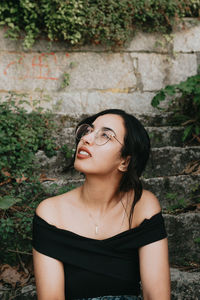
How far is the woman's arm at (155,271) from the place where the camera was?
73.6 inches

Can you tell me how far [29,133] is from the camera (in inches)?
132

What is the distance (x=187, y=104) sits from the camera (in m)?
4.20

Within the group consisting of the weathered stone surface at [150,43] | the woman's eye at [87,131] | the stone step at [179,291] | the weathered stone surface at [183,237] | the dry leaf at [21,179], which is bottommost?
the stone step at [179,291]

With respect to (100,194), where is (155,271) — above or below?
below

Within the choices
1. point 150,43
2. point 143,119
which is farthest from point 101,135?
point 150,43

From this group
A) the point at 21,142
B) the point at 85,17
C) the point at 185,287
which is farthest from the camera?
the point at 85,17

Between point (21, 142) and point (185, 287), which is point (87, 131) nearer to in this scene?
point (185, 287)

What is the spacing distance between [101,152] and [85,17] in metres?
3.07

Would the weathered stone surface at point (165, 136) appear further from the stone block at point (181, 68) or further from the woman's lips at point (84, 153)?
the woman's lips at point (84, 153)

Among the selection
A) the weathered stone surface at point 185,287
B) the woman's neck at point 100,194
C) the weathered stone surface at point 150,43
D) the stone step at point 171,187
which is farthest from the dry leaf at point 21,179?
the weathered stone surface at point 150,43

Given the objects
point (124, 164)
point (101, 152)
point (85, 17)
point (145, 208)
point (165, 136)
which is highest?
point (85, 17)

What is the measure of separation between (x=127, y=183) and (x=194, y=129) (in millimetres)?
1989

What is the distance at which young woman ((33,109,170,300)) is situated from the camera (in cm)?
189

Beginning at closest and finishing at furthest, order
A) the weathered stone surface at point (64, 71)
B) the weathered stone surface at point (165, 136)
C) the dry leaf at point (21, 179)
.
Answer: the dry leaf at point (21, 179)
the weathered stone surface at point (165, 136)
the weathered stone surface at point (64, 71)
